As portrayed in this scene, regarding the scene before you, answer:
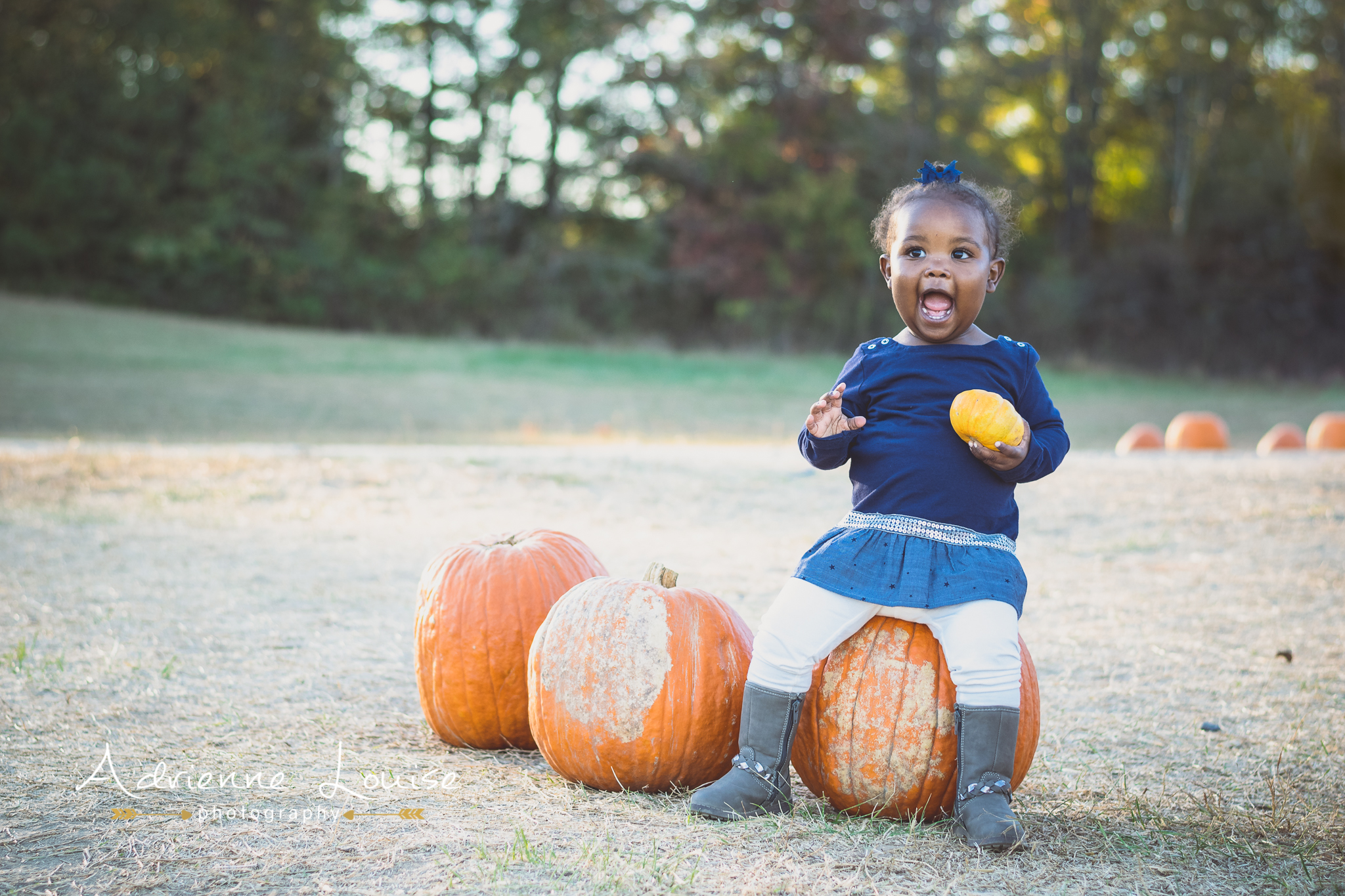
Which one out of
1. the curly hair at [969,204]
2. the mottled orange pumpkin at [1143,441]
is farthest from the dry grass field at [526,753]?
the mottled orange pumpkin at [1143,441]

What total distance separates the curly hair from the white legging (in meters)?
0.94

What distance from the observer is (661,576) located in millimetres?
3199

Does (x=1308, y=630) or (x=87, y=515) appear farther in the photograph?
(x=87, y=515)

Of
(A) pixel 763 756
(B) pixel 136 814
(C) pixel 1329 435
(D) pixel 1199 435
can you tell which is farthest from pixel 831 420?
(C) pixel 1329 435

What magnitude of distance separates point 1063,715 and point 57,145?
27307 millimetres

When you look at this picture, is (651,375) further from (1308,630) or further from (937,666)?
(937,666)

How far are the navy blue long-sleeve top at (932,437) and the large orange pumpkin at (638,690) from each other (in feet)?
1.86

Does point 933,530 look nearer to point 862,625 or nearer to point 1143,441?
point 862,625

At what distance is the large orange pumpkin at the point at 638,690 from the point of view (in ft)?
9.81

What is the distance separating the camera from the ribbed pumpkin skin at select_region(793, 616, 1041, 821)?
282cm

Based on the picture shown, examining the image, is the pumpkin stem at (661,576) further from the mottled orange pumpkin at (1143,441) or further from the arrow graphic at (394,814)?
the mottled orange pumpkin at (1143,441)

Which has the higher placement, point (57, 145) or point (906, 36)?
point (906, 36)

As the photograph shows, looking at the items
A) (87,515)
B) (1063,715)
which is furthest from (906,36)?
(1063,715)

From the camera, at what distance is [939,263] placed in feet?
9.65
